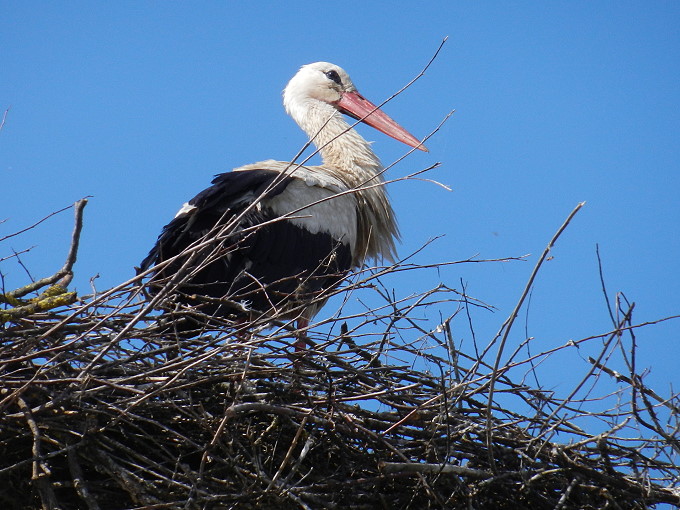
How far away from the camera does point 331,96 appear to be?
243 inches

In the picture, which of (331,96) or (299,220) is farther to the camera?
(331,96)

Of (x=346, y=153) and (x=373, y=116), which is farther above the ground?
(x=373, y=116)

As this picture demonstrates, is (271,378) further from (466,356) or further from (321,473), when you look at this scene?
(466,356)

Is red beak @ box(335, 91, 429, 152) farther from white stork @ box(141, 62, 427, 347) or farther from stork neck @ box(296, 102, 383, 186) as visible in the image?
stork neck @ box(296, 102, 383, 186)

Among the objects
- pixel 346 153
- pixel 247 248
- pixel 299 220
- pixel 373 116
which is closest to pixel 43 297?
pixel 247 248

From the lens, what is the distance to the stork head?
6.07 metres

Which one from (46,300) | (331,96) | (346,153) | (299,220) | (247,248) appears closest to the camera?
(46,300)

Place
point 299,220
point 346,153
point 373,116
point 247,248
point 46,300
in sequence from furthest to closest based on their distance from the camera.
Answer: point 373,116 → point 346,153 → point 299,220 → point 247,248 → point 46,300

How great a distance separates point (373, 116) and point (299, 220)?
1409mm

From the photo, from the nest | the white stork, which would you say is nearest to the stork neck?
the white stork

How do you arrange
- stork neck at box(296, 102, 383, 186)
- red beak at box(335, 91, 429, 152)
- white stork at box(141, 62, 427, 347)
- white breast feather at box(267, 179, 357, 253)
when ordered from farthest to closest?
1. red beak at box(335, 91, 429, 152)
2. stork neck at box(296, 102, 383, 186)
3. white breast feather at box(267, 179, 357, 253)
4. white stork at box(141, 62, 427, 347)

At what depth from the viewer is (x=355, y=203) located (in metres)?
5.37

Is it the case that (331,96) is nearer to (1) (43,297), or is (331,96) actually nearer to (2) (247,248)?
(2) (247,248)

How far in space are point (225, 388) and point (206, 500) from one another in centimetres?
48
